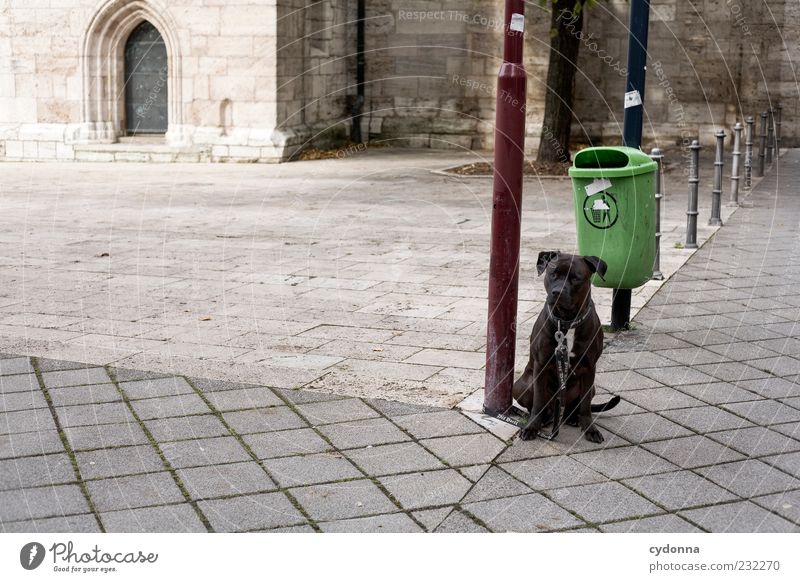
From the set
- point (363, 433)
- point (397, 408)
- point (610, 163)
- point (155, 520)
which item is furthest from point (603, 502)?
point (610, 163)

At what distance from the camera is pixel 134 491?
4121 millimetres

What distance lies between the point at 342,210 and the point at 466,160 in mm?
6789

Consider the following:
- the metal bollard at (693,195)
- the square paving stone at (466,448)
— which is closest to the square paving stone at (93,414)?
the square paving stone at (466,448)

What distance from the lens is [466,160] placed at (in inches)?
759

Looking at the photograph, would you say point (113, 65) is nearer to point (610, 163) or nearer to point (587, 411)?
point (610, 163)

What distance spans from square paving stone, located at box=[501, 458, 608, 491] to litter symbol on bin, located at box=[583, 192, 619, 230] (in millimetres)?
2176

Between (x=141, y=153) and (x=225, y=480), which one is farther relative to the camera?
(x=141, y=153)

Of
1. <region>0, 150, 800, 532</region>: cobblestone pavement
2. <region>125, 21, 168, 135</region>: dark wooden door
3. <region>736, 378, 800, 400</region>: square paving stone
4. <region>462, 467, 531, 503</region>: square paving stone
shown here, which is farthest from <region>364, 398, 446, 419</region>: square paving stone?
<region>125, 21, 168, 135</region>: dark wooden door

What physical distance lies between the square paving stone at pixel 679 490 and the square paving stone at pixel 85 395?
2.50 m

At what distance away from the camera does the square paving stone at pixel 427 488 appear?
13.4 ft

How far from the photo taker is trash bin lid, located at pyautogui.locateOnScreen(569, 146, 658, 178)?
243 inches

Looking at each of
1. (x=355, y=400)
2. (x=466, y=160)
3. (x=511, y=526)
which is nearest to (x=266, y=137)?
(x=466, y=160)

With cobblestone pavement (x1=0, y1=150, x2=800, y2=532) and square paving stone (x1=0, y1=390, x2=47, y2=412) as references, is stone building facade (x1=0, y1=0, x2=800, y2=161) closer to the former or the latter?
cobblestone pavement (x1=0, y1=150, x2=800, y2=532)

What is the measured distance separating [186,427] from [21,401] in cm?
93
